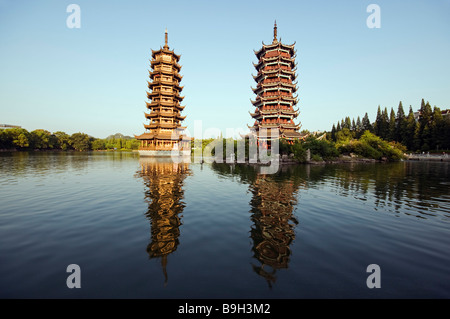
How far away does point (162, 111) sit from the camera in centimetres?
4791

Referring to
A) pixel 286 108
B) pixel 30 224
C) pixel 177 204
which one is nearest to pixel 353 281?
pixel 177 204

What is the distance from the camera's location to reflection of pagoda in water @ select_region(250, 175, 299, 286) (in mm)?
4277

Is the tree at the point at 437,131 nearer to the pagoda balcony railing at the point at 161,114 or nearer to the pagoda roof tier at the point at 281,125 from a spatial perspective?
the pagoda roof tier at the point at 281,125

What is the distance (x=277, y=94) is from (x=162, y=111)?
26505 millimetres

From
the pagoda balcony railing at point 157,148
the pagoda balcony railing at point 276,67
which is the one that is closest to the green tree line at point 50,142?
the pagoda balcony railing at point 157,148

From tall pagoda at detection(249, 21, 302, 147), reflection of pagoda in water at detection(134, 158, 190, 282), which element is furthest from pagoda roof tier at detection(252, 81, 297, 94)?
reflection of pagoda in water at detection(134, 158, 190, 282)

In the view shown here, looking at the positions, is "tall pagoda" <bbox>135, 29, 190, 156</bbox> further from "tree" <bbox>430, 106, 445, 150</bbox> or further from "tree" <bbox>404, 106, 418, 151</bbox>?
"tree" <bbox>430, 106, 445, 150</bbox>

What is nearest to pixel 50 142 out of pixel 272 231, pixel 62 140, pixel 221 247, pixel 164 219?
pixel 62 140

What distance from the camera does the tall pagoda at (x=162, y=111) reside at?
46875mm

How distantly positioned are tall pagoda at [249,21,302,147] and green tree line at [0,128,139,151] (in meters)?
75.2

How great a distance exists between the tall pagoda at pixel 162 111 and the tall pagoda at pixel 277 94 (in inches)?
768

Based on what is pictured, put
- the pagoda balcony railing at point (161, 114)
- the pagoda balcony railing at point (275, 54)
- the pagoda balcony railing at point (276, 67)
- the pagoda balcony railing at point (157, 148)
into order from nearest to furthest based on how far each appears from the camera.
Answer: the pagoda balcony railing at point (276, 67), the pagoda balcony railing at point (275, 54), the pagoda balcony railing at point (157, 148), the pagoda balcony railing at point (161, 114)

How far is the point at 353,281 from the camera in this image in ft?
12.3
